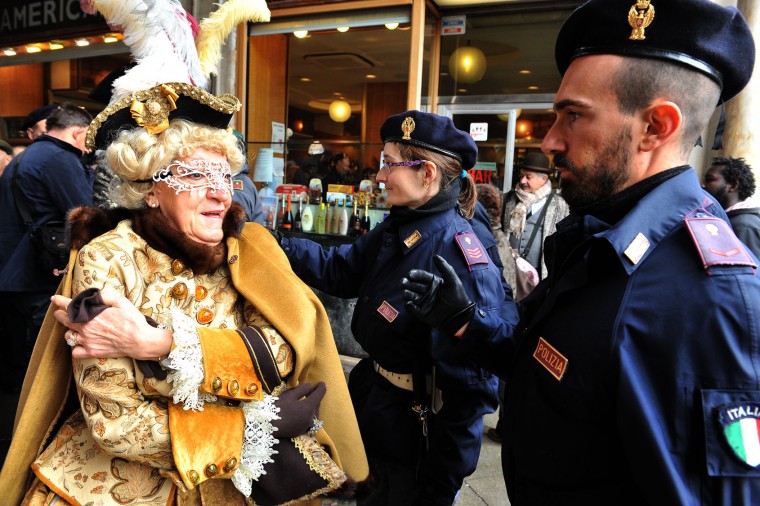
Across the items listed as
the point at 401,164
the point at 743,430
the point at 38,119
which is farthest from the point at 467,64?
the point at 743,430

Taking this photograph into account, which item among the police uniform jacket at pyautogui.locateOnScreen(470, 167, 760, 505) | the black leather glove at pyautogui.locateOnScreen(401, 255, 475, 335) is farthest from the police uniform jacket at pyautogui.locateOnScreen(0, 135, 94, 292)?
the police uniform jacket at pyautogui.locateOnScreen(470, 167, 760, 505)

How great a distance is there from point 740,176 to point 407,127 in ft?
10.9

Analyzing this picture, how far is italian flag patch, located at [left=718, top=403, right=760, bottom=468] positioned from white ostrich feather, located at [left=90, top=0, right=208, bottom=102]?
1987 mm

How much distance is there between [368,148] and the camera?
6.51 m

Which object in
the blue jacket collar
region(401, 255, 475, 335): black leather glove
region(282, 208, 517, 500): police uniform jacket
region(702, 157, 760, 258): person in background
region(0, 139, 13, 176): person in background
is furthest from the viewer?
region(0, 139, 13, 176): person in background

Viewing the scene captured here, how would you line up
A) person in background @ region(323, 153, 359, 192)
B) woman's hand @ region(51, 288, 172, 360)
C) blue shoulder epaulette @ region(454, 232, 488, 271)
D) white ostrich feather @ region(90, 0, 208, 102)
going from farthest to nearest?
person in background @ region(323, 153, 359, 192), blue shoulder epaulette @ region(454, 232, 488, 271), white ostrich feather @ region(90, 0, 208, 102), woman's hand @ region(51, 288, 172, 360)

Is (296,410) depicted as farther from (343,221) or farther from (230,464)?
(343,221)

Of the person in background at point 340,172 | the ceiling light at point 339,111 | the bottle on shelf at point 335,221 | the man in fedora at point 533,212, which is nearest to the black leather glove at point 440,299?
the man in fedora at point 533,212

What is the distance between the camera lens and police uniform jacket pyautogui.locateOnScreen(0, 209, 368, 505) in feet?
4.74

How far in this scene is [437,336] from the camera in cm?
200

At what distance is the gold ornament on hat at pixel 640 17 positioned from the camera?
3.86 ft

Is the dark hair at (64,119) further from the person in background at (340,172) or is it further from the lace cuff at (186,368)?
the lace cuff at (186,368)

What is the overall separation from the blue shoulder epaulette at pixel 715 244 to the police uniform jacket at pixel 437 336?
0.80 meters

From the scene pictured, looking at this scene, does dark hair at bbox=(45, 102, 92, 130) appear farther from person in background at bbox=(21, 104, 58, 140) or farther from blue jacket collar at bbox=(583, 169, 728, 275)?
blue jacket collar at bbox=(583, 169, 728, 275)
